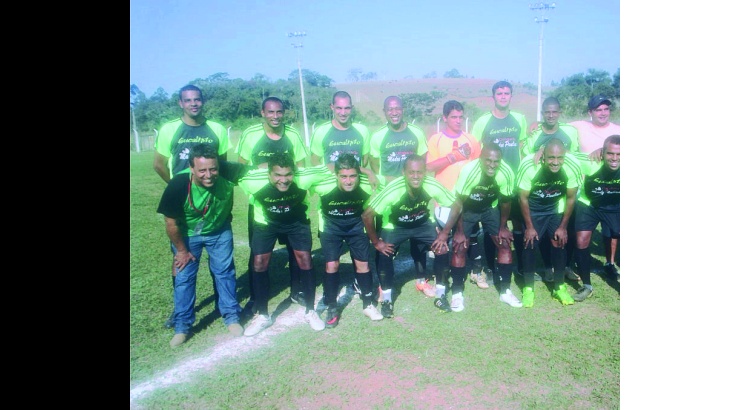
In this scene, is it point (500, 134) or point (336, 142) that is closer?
point (336, 142)

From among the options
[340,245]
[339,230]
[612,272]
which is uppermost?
[339,230]

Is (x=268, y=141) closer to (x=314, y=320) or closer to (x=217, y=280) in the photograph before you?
(x=217, y=280)

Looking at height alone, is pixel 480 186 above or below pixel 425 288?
above

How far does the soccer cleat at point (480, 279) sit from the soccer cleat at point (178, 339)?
3.03 metres

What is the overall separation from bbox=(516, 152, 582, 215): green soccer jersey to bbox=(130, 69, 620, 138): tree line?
3.05m

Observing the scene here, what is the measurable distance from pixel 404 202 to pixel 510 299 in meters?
1.50

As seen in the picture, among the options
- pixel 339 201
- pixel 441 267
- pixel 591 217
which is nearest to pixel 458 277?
pixel 441 267

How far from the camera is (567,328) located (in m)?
4.14

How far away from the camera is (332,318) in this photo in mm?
4277

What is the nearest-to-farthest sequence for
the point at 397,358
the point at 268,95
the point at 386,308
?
1. the point at 397,358
2. the point at 386,308
3. the point at 268,95

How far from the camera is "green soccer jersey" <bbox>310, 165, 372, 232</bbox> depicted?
4254mm
